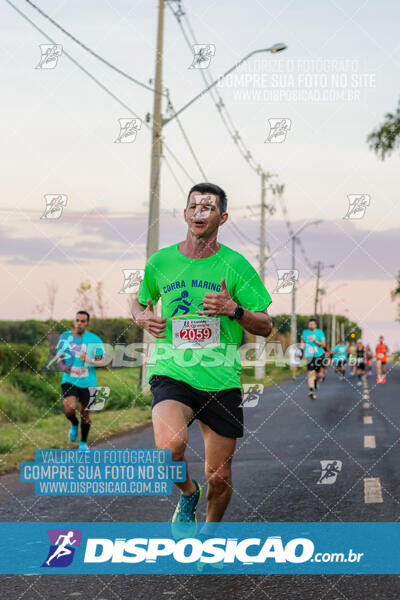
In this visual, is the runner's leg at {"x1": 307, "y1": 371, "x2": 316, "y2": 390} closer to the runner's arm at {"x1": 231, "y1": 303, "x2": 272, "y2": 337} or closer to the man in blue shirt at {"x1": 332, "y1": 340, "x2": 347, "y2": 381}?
the man in blue shirt at {"x1": 332, "y1": 340, "x2": 347, "y2": 381}

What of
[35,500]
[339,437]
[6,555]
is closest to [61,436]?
[339,437]

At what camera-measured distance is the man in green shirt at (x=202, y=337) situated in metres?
4.78

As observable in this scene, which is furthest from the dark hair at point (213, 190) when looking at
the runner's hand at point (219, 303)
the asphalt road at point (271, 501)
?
the asphalt road at point (271, 501)

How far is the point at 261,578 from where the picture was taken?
4.84 metres

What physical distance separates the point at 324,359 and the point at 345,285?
4068 centimetres

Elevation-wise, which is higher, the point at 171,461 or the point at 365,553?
the point at 171,461

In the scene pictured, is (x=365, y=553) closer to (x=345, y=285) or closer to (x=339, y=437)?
(x=339, y=437)

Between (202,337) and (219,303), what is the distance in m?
0.29

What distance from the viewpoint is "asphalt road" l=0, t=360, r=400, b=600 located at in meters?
4.60

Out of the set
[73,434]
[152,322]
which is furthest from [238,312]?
[73,434]

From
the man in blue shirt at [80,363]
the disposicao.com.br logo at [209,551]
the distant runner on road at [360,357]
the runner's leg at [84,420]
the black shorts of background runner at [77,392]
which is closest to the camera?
the disposicao.com.br logo at [209,551]

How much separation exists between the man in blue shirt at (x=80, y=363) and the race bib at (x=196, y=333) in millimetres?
5166

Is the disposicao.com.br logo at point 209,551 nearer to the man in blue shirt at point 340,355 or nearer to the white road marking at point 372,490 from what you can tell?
the white road marking at point 372,490

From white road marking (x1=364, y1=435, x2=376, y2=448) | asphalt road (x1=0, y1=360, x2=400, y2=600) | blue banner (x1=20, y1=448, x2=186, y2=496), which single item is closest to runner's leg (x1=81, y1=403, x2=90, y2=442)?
blue banner (x1=20, y1=448, x2=186, y2=496)
